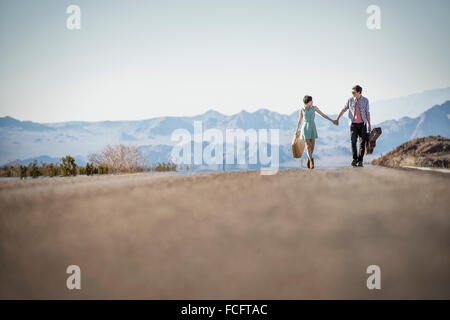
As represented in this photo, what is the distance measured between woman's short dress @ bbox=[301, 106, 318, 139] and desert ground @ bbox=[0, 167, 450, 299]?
6.63 m

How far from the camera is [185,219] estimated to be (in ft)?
10.9

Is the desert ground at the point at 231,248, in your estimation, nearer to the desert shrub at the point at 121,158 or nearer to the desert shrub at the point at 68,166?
the desert shrub at the point at 68,166

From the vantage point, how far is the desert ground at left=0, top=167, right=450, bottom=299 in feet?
6.14

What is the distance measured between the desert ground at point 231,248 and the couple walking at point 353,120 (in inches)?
246

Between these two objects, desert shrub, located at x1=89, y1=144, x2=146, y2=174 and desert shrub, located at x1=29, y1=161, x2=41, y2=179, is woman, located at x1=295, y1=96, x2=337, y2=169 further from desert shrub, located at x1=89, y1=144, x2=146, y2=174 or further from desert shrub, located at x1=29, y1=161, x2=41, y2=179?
desert shrub, located at x1=89, y1=144, x2=146, y2=174

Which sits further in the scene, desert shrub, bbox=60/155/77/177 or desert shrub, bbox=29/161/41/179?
desert shrub, bbox=60/155/77/177

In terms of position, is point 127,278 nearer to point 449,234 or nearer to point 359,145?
point 449,234

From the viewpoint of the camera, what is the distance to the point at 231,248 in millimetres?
2396

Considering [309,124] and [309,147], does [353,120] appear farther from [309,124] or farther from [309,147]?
[309,147]

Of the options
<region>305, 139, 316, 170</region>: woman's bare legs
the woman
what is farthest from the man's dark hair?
<region>305, 139, 316, 170</region>: woman's bare legs

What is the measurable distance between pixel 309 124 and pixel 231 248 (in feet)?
29.1

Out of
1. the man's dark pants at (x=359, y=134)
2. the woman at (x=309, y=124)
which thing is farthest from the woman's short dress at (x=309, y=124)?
the man's dark pants at (x=359, y=134)
